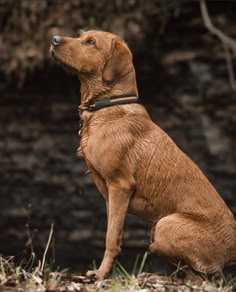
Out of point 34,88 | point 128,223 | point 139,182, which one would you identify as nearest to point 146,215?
point 139,182

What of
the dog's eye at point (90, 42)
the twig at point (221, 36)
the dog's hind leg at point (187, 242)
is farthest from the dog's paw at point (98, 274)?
the twig at point (221, 36)

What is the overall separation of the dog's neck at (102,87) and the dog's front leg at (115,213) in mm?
671

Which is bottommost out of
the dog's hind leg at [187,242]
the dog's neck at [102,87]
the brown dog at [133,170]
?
the dog's hind leg at [187,242]

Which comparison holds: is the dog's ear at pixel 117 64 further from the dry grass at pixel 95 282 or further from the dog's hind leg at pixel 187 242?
the dry grass at pixel 95 282

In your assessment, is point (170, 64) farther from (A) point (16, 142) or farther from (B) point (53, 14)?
(A) point (16, 142)

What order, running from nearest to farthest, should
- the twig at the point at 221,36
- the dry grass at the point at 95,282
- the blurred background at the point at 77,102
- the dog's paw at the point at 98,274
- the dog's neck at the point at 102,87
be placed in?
the dry grass at the point at 95,282
the dog's paw at the point at 98,274
the dog's neck at the point at 102,87
the twig at the point at 221,36
the blurred background at the point at 77,102

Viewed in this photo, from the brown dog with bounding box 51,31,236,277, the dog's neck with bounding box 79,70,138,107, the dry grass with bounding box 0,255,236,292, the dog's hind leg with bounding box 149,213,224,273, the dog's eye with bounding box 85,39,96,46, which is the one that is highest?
the dog's eye with bounding box 85,39,96,46

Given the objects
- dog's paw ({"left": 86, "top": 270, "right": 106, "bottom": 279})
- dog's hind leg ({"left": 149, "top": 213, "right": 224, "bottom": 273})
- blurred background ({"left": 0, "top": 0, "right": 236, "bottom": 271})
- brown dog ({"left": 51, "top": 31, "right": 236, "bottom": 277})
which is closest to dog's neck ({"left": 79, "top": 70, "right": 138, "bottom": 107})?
brown dog ({"left": 51, "top": 31, "right": 236, "bottom": 277})

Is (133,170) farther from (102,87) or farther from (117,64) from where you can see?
(117,64)

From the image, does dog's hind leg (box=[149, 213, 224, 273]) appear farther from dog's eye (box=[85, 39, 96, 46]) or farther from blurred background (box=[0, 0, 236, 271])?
blurred background (box=[0, 0, 236, 271])

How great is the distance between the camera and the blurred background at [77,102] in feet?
33.4

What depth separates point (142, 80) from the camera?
10375 mm

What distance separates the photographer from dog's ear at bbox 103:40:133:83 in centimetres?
555

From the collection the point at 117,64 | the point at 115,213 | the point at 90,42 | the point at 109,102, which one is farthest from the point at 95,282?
the point at 90,42
